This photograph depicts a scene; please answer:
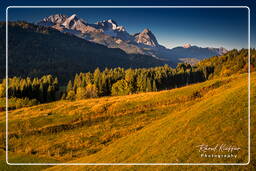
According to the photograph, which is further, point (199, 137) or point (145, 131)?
point (145, 131)

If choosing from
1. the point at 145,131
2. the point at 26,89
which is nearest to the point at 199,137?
the point at 145,131

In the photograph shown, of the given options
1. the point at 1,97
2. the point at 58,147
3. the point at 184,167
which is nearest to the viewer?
the point at 184,167

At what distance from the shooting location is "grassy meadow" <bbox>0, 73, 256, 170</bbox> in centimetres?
966

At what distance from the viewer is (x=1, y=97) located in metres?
16.3

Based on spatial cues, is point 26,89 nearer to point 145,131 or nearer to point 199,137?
point 145,131

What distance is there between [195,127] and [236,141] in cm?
200

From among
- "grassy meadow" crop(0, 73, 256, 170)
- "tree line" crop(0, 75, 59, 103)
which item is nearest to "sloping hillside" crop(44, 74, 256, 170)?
"grassy meadow" crop(0, 73, 256, 170)

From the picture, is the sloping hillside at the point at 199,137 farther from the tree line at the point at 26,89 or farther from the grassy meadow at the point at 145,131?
the tree line at the point at 26,89

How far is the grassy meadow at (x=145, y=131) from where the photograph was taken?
9.66 m

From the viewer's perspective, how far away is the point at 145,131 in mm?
15430

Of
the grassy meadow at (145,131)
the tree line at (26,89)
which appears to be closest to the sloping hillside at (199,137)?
the grassy meadow at (145,131)

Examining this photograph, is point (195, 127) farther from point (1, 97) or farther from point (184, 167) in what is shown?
point (1, 97)

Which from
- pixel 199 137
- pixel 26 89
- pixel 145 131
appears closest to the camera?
pixel 199 137

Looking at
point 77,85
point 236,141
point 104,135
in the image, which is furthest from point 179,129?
point 77,85
